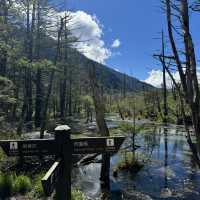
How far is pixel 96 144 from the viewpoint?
407 centimetres

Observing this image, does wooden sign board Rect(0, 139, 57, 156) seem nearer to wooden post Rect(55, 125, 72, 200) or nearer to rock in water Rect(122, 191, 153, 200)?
wooden post Rect(55, 125, 72, 200)

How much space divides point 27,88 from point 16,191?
70.2 feet

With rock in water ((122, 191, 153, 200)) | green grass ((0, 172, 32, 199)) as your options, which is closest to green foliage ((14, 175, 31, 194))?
green grass ((0, 172, 32, 199))

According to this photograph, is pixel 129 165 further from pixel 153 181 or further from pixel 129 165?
pixel 153 181

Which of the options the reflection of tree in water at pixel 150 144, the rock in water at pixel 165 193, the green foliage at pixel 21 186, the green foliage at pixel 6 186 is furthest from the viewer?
the reflection of tree in water at pixel 150 144

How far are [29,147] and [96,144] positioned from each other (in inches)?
34.7

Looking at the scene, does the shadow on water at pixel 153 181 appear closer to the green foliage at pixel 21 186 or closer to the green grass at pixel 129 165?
the green grass at pixel 129 165

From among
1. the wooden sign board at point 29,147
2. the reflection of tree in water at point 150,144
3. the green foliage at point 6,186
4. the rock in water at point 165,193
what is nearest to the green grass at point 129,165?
the reflection of tree in water at point 150,144

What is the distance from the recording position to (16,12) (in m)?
19.8

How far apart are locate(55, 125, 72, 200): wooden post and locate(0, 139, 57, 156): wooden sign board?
10cm

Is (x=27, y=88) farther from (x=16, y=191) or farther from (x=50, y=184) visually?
(x=50, y=184)

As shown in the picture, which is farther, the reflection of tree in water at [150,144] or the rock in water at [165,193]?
the reflection of tree in water at [150,144]

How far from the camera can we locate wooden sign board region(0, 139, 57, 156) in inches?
158

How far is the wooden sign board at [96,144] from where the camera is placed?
4059 millimetres
